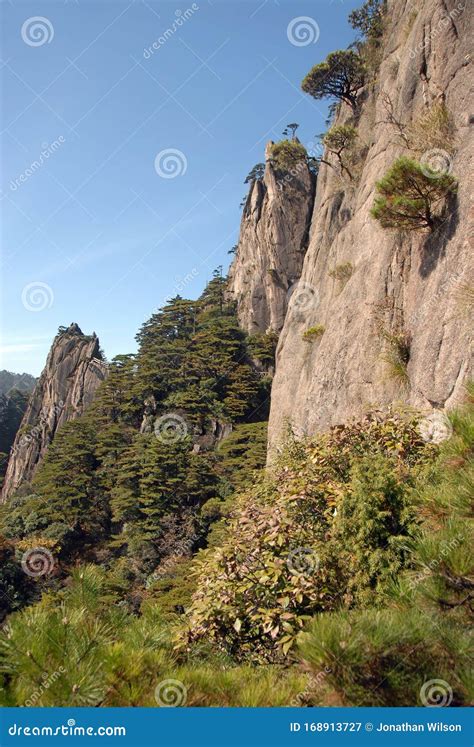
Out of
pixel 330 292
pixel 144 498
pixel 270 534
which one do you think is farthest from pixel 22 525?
pixel 270 534

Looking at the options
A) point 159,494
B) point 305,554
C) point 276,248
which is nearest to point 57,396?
point 276,248

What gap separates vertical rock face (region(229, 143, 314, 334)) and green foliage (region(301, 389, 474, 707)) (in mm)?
37256

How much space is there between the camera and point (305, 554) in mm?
4883

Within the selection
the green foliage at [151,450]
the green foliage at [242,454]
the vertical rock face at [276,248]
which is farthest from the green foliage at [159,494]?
the vertical rock face at [276,248]

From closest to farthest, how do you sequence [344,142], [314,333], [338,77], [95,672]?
[95,672], [314,333], [344,142], [338,77]

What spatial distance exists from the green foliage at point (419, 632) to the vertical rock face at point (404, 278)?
4.47m

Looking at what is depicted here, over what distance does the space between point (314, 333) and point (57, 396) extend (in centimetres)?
4400

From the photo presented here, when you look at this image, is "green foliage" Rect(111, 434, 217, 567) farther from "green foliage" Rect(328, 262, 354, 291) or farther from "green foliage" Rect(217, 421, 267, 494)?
"green foliage" Rect(328, 262, 354, 291)

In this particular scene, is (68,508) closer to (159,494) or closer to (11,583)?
(11,583)

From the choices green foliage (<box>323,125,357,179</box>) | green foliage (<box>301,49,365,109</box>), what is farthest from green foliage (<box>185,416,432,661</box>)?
green foliage (<box>301,49,365,109</box>)

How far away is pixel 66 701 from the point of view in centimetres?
220

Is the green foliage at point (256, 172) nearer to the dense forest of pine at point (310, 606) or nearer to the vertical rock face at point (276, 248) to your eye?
the vertical rock face at point (276, 248)

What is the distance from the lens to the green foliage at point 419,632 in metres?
2.11

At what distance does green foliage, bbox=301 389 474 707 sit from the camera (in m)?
2.11
